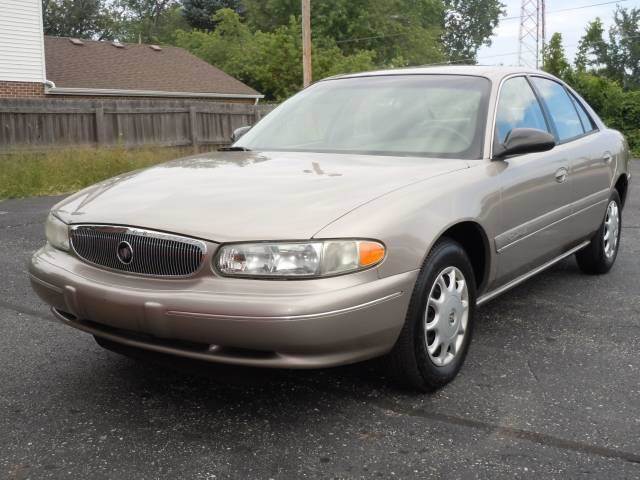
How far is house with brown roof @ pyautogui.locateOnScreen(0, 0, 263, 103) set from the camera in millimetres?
19562

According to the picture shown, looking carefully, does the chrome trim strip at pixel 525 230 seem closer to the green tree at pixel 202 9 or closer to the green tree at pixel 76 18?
the green tree at pixel 202 9

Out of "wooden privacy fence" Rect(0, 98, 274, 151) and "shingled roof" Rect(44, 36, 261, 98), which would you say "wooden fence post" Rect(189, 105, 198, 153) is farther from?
"shingled roof" Rect(44, 36, 261, 98)

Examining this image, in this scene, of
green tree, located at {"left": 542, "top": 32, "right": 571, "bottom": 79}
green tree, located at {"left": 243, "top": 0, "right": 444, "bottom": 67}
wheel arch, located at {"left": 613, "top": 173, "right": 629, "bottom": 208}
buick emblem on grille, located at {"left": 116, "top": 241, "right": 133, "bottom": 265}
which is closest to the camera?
buick emblem on grille, located at {"left": 116, "top": 241, "right": 133, "bottom": 265}

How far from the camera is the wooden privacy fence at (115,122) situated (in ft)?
49.4

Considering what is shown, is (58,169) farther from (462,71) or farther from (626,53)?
(626,53)

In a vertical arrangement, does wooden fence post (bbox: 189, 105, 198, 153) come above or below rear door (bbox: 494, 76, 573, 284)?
below

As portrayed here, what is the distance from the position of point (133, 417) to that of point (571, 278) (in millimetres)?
3753

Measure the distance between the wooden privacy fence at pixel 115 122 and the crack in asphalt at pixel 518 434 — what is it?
13.4 meters

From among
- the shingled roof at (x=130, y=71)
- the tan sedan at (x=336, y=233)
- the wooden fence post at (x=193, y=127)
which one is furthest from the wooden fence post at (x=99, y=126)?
→ the tan sedan at (x=336, y=233)

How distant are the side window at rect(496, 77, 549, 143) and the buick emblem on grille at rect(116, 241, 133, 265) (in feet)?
6.94

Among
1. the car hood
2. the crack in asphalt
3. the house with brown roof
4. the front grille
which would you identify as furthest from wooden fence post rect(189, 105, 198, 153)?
the crack in asphalt

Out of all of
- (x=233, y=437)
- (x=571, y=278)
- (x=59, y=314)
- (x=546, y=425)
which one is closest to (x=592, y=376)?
(x=546, y=425)

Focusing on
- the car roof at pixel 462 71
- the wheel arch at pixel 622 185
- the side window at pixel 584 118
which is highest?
the car roof at pixel 462 71

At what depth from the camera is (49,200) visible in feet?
38.0
